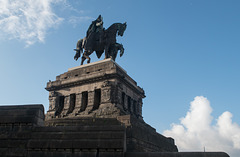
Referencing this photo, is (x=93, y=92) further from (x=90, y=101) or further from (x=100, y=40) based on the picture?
(x=100, y=40)

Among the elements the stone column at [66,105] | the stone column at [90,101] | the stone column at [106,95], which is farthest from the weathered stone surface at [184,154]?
the stone column at [66,105]

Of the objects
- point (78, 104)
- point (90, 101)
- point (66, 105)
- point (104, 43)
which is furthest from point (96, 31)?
point (66, 105)

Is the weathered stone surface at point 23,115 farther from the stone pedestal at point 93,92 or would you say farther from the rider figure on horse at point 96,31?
the rider figure on horse at point 96,31

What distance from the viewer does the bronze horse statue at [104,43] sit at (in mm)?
28922

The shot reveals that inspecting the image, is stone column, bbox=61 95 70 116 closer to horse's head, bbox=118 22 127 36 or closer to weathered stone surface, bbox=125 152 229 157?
horse's head, bbox=118 22 127 36

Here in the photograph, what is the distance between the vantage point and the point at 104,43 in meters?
29.3

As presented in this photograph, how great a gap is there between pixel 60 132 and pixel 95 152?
1.62 meters

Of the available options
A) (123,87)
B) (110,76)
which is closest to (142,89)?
(123,87)

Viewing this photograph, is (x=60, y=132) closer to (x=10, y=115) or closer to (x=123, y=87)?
(x=10, y=115)

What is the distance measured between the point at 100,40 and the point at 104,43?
62 cm

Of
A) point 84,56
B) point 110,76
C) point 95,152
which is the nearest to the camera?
point 95,152

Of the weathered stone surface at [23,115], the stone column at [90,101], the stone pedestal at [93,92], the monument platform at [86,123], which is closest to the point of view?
the monument platform at [86,123]

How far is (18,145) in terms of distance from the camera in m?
8.97

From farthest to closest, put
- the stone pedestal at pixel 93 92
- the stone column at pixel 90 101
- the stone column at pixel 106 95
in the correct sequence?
the stone column at pixel 90 101 → the stone pedestal at pixel 93 92 → the stone column at pixel 106 95
